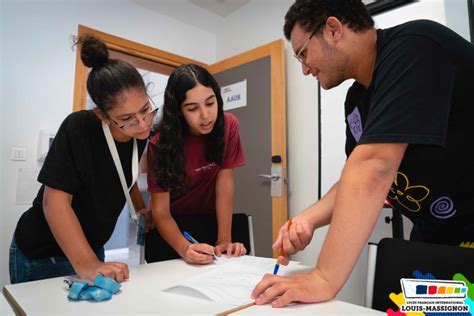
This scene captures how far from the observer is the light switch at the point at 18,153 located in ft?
6.59

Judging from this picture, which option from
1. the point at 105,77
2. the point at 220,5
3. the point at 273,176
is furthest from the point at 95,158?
the point at 220,5

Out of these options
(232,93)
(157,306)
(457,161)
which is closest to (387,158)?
(457,161)

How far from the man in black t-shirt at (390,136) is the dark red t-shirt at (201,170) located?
557mm

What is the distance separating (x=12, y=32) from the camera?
6.72 feet

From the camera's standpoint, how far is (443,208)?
77 cm

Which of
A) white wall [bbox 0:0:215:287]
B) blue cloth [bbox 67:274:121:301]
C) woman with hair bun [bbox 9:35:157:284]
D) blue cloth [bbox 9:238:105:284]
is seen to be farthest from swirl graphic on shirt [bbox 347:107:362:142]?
white wall [bbox 0:0:215:287]

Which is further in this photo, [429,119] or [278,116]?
[278,116]

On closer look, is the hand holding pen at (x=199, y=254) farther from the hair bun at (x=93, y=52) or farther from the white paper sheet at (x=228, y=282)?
the hair bun at (x=93, y=52)

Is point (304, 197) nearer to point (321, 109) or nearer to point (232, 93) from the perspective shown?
point (321, 109)

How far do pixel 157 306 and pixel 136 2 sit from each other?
8.80ft

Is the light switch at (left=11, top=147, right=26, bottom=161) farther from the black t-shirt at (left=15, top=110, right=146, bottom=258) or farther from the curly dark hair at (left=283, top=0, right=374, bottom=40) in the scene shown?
the curly dark hair at (left=283, top=0, right=374, bottom=40)

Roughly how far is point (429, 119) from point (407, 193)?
0.29 m

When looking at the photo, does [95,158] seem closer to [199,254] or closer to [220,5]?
[199,254]

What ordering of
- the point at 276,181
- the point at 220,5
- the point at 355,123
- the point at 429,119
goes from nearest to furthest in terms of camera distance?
the point at 429,119 < the point at 355,123 < the point at 276,181 < the point at 220,5
